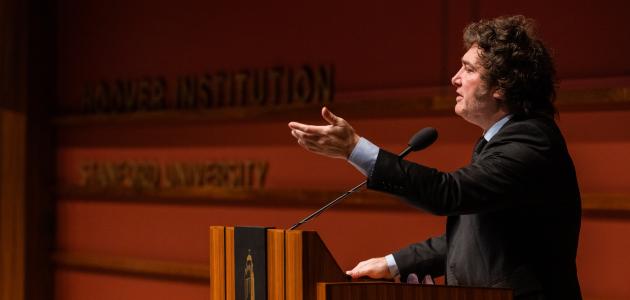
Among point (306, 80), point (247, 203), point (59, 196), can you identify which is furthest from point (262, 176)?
point (59, 196)

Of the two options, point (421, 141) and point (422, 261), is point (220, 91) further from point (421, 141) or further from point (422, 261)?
point (421, 141)

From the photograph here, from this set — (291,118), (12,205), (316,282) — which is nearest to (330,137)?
(316,282)

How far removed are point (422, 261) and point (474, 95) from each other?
0.44 metres

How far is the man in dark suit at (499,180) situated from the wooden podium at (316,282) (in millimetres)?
154

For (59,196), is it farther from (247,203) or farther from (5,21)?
(247,203)

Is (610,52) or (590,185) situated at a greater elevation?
(610,52)

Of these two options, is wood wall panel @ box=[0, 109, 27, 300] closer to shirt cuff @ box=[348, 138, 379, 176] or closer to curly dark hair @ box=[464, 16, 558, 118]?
curly dark hair @ box=[464, 16, 558, 118]

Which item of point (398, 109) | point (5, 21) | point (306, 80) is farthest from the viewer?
point (5, 21)

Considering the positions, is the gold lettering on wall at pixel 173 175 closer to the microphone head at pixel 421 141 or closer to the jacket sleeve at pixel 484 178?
the microphone head at pixel 421 141

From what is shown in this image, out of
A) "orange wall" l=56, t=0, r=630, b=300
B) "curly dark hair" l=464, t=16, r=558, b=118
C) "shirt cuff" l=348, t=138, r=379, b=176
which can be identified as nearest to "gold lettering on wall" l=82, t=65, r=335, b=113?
"orange wall" l=56, t=0, r=630, b=300

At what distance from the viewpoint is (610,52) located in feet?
10.4

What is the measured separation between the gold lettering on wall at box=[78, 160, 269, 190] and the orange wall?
0.16 ft

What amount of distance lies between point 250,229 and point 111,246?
9.85 ft

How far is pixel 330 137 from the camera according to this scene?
5.97 ft
